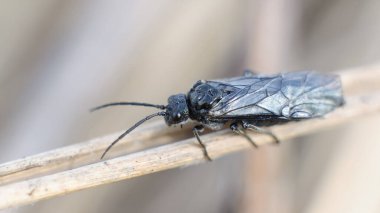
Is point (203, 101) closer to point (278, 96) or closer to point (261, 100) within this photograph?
point (261, 100)

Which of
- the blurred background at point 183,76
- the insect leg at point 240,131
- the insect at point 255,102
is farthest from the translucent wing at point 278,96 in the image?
the blurred background at point 183,76

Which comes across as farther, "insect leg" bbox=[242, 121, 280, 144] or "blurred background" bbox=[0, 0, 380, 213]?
"blurred background" bbox=[0, 0, 380, 213]

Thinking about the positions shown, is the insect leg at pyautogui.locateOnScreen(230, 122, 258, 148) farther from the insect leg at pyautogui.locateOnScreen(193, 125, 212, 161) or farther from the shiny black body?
the insect leg at pyautogui.locateOnScreen(193, 125, 212, 161)

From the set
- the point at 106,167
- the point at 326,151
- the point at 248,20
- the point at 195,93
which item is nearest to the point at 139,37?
the point at 248,20

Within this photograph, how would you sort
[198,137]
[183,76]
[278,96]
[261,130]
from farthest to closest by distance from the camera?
[183,76]
[278,96]
[261,130]
[198,137]

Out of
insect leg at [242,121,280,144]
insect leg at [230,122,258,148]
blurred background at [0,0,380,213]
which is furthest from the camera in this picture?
blurred background at [0,0,380,213]

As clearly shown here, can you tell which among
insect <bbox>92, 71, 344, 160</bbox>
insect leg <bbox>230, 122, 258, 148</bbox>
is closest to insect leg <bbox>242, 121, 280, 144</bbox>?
insect <bbox>92, 71, 344, 160</bbox>

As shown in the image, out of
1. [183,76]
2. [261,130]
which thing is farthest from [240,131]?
[183,76]
